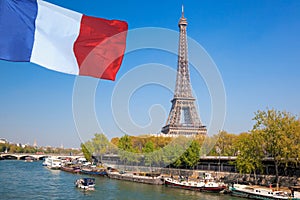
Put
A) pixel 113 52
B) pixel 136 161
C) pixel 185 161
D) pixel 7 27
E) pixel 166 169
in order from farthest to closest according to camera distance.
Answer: pixel 136 161, pixel 166 169, pixel 185 161, pixel 113 52, pixel 7 27

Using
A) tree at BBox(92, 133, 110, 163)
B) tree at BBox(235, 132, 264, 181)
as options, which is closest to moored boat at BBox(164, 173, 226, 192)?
tree at BBox(235, 132, 264, 181)

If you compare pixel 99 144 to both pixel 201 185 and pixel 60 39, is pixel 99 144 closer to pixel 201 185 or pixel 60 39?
pixel 201 185

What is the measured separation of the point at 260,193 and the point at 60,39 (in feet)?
72.9

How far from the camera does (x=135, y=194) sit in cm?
2680

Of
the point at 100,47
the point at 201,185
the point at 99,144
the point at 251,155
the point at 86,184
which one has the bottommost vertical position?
the point at 86,184

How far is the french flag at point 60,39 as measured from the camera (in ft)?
17.7

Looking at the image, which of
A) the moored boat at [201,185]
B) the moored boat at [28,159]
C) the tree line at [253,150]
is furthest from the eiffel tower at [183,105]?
the moored boat at [28,159]

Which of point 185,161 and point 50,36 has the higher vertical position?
point 50,36

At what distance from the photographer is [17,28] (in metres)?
5.46

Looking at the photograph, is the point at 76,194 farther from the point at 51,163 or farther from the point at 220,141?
the point at 51,163

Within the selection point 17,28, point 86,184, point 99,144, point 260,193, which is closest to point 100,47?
point 17,28

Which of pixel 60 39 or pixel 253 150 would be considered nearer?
pixel 60 39

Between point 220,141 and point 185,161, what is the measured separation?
14910 millimetres

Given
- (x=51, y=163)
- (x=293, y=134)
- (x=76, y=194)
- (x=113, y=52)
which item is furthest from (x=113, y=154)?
(x=113, y=52)
